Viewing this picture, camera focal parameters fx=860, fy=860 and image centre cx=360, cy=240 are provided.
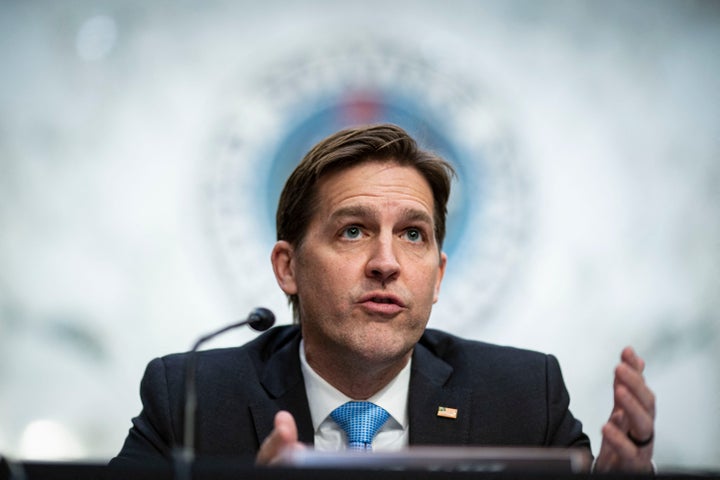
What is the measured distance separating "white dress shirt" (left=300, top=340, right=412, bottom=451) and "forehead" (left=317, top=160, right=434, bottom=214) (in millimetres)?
639

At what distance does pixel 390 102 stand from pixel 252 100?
78 cm

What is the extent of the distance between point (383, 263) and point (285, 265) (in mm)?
600

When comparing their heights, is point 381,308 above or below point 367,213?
below

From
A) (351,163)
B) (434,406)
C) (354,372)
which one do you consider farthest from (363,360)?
(351,163)

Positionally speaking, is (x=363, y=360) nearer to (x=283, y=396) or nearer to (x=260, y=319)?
(x=283, y=396)

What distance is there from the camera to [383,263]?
290 cm

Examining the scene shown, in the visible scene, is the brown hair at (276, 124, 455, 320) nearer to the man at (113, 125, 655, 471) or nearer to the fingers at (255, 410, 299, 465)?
the man at (113, 125, 655, 471)

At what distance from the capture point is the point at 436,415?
307 centimetres

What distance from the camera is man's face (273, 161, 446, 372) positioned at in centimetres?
293

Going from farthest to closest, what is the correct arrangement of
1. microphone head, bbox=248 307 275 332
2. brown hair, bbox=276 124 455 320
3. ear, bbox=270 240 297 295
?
ear, bbox=270 240 297 295, brown hair, bbox=276 124 455 320, microphone head, bbox=248 307 275 332

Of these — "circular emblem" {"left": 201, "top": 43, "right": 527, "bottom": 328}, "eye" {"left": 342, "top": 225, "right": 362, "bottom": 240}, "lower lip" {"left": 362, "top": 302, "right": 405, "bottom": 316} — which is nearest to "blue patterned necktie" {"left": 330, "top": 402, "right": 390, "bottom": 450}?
"lower lip" {"left": 362, "top": 302, "right": 405, "bottom": 316}

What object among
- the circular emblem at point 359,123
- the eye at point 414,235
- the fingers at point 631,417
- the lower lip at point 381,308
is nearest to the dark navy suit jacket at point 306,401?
the lower lip at point 381,308

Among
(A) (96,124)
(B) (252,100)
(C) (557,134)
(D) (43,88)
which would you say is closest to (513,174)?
(C) (557,134)

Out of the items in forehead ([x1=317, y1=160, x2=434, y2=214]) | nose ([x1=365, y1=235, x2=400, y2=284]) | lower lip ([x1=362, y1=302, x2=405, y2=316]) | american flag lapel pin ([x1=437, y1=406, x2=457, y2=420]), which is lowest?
american flag lapel pin ([x1=437, y1=406, x2=457, y2=420])
